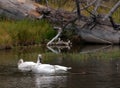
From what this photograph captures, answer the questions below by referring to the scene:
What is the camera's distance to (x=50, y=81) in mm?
14266

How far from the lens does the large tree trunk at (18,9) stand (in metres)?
28.5

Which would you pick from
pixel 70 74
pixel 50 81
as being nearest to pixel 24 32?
pixel 70 74

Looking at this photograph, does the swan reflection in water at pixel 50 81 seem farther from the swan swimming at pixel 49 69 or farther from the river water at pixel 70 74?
the swan swimming at pixel 49 69

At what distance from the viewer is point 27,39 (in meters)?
27.2

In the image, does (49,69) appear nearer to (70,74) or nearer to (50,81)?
(70,74)

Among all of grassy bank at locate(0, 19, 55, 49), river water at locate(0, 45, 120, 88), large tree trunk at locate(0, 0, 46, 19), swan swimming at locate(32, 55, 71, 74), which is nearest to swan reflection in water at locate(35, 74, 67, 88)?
river water at locate(0, 45, 120, 88)

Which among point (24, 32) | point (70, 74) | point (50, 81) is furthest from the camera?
A: point (24, 32)

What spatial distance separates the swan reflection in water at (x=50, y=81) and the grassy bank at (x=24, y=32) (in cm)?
1017

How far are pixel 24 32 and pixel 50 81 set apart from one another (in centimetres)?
1301

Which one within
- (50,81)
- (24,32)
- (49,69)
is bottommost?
(50,81)

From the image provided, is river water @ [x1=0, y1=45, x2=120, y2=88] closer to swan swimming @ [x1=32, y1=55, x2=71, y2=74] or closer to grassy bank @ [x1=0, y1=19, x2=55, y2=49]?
swan swimming @ [x1=32, y1=55, x2=71, y2=74]

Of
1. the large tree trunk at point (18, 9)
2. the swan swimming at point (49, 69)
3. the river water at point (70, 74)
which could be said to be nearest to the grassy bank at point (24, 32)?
the large tree trunk at point (18, 9)

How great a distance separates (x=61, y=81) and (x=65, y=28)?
14.8m

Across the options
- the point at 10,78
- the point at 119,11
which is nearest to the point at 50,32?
the point at 119,11
